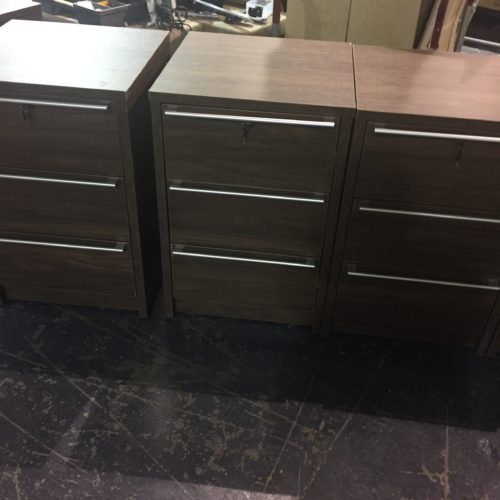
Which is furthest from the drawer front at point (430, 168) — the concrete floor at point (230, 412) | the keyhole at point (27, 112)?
the keyhole at point (27, 112)

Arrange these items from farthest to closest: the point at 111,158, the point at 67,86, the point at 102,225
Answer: the point at 102,225, the point at 111,158, the point at 67,86

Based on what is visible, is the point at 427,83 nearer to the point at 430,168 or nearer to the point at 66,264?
the point at 430,168

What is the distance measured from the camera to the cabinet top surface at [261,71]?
4.21 feet

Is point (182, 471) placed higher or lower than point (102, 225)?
lower

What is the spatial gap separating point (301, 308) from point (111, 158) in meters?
0.73

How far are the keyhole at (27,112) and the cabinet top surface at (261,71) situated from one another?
0.32 metres

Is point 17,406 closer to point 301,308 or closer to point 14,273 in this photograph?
point 14,273

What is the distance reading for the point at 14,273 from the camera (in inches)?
66.3

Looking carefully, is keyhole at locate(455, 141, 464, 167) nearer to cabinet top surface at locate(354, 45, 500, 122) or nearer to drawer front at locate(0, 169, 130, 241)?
cabinet top surface at locate(354, 45, 500, 122)

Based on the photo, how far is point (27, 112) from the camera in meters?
1.33

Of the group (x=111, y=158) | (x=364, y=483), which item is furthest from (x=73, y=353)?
(x=364, y=483)

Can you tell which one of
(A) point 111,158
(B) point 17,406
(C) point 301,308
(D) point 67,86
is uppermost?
(D) point 67,86

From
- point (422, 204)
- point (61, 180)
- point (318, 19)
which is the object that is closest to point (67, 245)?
point (61, 180)

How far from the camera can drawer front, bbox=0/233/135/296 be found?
1587mm
